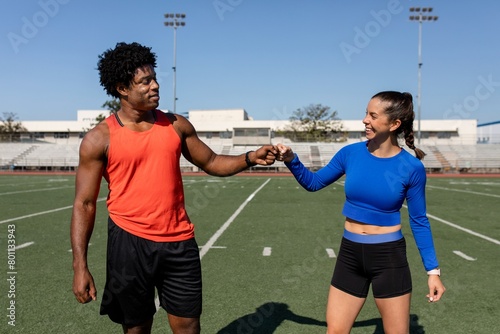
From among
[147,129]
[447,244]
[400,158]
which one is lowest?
[447,244]

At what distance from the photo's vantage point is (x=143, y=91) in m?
2.57

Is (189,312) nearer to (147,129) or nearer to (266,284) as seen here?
(147,129)

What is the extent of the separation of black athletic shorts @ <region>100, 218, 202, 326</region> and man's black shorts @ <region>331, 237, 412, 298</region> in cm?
92

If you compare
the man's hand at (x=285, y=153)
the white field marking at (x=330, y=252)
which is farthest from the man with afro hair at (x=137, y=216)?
the white field marking at (x=330, y=252)

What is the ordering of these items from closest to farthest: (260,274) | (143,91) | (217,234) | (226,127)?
(143,91) < (260,274) < (217,234) < (226,127)

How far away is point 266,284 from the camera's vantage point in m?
5.02

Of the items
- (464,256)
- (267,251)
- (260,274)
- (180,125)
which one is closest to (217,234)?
(267,251)

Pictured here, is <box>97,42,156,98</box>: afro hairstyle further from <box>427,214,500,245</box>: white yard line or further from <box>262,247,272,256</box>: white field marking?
<box>427,214,500,245</box>: white yard line

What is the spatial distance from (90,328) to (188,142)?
2.13 metres

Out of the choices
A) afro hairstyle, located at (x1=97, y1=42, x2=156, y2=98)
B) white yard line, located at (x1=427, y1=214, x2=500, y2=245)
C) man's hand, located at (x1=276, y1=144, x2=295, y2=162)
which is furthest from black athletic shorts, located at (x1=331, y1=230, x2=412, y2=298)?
white yard line, located at (x1=427, y1=214, x2=500, y2=245)

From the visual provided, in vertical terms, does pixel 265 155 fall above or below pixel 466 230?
above

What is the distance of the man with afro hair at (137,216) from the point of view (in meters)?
2.45

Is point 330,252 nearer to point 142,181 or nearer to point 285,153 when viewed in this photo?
point 285,153

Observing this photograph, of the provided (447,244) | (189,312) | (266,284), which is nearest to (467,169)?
(447,244)
